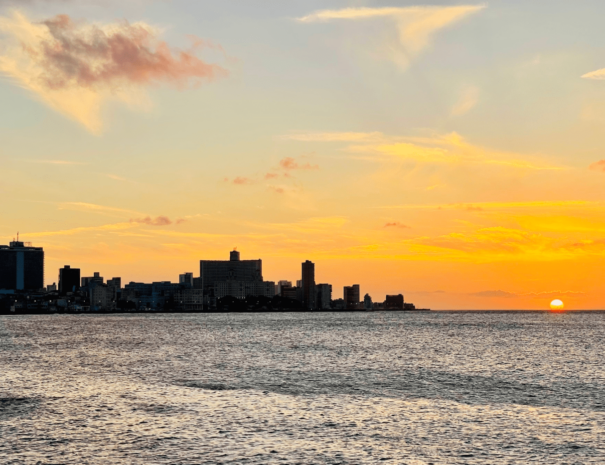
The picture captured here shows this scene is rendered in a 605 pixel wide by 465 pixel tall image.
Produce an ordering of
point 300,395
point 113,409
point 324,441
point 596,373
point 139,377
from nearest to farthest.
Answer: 1. point 324,441
2. point 113,409
3. point 300,395
4. point 139,377
5. point 596,373

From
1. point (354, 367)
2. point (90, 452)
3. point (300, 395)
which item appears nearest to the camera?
point (90, 452)

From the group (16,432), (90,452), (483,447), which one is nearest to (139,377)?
(16,432)

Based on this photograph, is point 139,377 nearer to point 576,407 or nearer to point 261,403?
point 261,403

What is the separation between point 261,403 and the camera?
6494 cm

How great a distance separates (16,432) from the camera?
50.5 m

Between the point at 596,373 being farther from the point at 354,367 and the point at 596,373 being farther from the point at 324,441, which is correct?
the point at 324,441

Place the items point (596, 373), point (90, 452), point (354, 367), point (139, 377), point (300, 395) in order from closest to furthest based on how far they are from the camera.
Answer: point (90, 452)
point (300, 395)
point (139, 377)
point (596, 373)
point (354, 367)

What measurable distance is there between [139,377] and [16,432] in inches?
1489

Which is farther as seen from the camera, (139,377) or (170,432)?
(139,377)

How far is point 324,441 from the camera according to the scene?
47969 millimetres

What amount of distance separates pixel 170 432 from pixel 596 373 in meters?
69.0

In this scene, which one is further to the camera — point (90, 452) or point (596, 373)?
point (596, 373)

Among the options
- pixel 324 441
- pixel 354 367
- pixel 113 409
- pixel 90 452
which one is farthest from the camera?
pixel 354 367

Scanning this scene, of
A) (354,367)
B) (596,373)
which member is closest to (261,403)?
(354,367)
